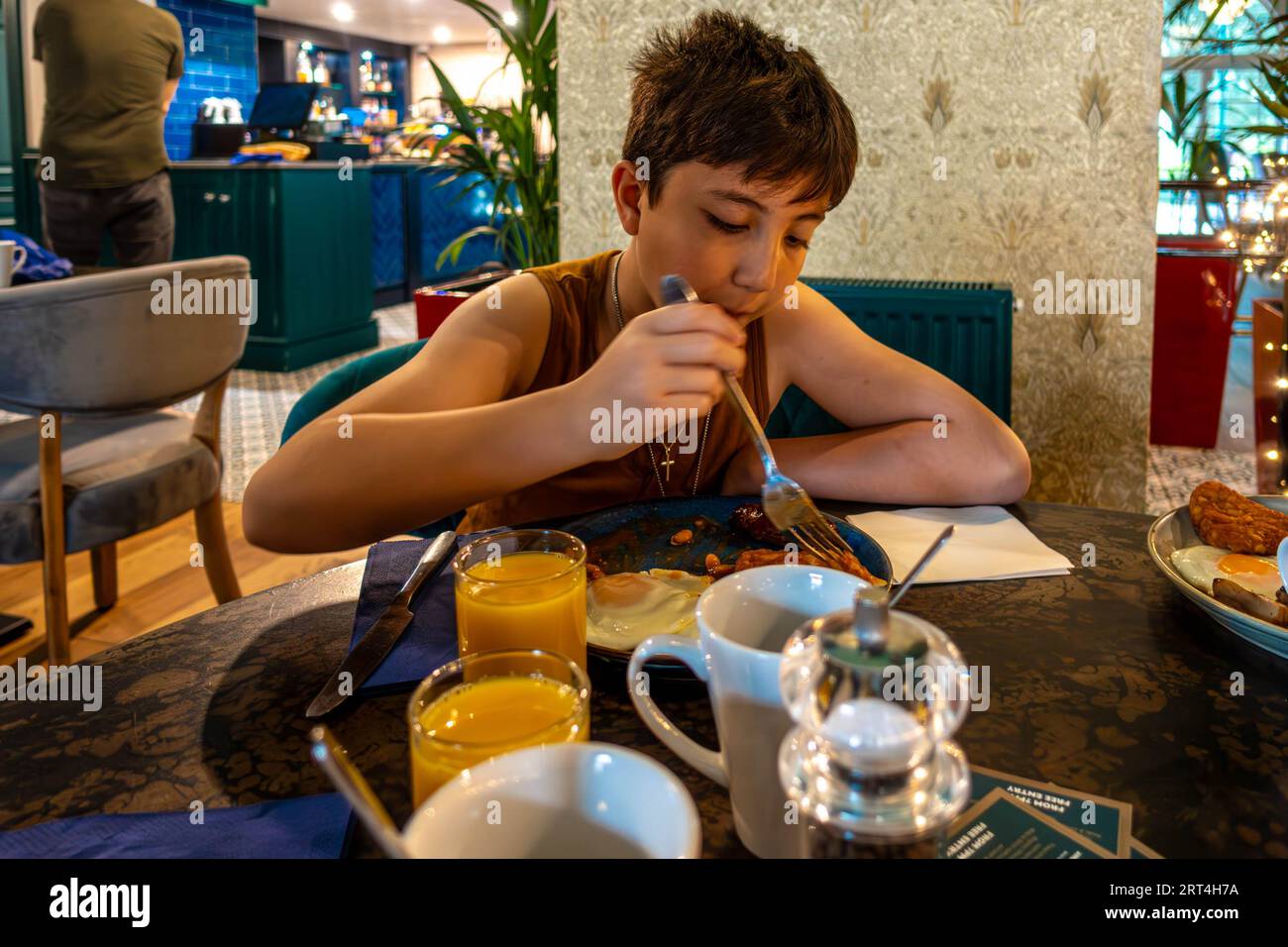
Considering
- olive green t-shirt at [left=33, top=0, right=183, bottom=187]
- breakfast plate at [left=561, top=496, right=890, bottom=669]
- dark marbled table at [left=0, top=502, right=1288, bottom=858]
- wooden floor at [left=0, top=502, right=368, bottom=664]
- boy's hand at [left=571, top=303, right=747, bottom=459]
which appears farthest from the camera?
olive green t-shirt at [left=33, top=0, right=183, bottom=187]

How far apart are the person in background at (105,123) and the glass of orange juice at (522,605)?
15.5ft

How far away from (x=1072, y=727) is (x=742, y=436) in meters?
0.81

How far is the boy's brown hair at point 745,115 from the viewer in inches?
45.2

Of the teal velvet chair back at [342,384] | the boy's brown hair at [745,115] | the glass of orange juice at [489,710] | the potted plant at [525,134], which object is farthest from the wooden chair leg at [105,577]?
the glass of orange juice at [489,710]

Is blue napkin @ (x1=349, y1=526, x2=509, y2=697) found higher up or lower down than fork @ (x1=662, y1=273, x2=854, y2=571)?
lower down

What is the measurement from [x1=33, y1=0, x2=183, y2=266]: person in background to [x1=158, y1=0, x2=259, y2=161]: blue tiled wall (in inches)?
156

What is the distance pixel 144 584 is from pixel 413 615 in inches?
94.1

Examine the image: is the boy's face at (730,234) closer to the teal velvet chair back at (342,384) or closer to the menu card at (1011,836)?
the teal velvet chair back at (342,384)

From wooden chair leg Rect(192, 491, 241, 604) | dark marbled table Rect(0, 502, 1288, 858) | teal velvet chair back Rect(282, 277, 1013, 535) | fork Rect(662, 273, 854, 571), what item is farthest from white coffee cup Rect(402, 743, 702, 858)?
wooden chair leg Rect(192, 491, 241, 604)

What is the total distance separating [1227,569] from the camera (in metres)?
0.94

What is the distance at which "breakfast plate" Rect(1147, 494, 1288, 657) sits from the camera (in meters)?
0.79

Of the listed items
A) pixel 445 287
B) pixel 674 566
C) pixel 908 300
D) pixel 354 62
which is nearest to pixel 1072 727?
pixel 674 566

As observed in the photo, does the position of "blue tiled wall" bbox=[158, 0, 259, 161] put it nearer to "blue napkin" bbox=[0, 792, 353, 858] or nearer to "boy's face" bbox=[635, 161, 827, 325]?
"boy's face" bbox=[635, 161, 827, 325]
